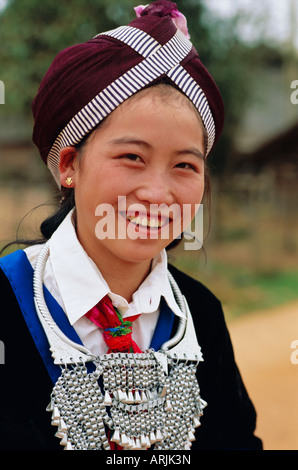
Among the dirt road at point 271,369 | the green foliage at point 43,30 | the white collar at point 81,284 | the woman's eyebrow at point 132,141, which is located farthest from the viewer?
the green foliage at point 43,30

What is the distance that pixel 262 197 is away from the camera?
1575 cm

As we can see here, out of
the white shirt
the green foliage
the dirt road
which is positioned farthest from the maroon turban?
the green foliage

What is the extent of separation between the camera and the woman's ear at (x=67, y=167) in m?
1.56

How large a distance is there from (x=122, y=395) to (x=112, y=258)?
0.40 metres

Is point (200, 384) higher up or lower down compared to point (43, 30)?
lower down

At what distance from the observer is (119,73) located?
4.66 feet

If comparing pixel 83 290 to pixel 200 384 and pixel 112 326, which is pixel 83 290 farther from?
pixel 200 384

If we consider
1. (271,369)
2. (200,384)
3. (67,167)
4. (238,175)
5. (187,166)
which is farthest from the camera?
(238,175)

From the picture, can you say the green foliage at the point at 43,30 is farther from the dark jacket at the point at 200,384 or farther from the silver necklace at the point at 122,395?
the silver necklace at the point at 122,395

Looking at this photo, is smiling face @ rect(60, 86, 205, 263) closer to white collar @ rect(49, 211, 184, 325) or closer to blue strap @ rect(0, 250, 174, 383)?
white collar @ rect(49, 211, 184, 325)

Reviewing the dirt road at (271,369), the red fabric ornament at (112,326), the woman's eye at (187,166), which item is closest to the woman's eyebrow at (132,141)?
the woman's eye at (187,166)

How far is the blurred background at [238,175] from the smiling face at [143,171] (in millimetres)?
600

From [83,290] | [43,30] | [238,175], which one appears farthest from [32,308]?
[238,175]
